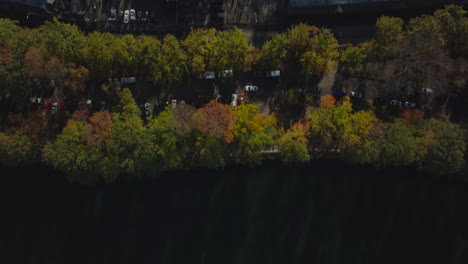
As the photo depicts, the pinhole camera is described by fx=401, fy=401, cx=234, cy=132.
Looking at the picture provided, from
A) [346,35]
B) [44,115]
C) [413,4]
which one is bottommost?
[44,115]

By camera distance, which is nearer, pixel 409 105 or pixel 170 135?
pixel 170 135

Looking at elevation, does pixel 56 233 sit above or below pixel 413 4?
below

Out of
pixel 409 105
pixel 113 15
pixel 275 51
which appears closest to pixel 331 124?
pixel 275 51

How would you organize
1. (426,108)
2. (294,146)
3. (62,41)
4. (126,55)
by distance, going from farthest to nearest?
1. (426,108)
2. (294,146)
3. (126,55)
4. (62,41)

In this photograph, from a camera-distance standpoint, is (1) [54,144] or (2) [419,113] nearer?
(1) [54,144]

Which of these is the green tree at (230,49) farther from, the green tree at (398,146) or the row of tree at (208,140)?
the green tree at (398,146)

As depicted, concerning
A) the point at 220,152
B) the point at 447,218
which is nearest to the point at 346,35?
the point at 220,152

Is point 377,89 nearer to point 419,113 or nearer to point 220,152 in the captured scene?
point 419,113

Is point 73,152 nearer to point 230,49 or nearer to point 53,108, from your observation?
point 53,108
